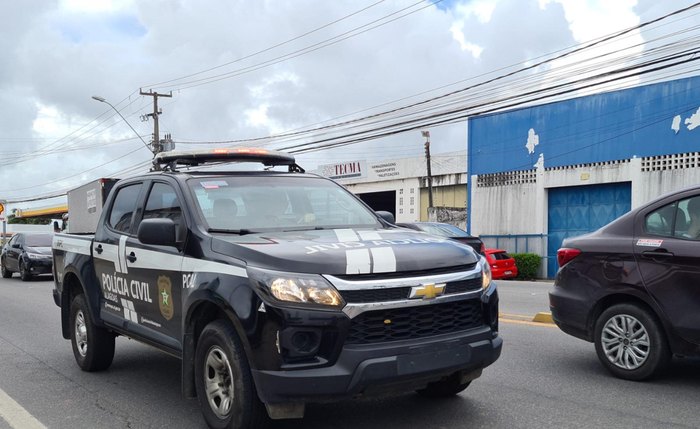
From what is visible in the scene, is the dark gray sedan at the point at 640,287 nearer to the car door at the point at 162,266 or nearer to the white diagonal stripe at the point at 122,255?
the car door at the point at 162,266

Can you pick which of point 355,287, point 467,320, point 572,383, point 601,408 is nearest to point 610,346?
point 572,383

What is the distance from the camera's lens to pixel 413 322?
368cm

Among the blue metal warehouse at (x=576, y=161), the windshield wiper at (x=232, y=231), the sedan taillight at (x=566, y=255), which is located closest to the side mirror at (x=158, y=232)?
the windshield wiper at (x=232, y=231)

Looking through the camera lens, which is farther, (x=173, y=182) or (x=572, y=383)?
(x=572, y=383)

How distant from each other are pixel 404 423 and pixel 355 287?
1352 mm

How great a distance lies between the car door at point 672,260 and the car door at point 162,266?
3766 mm

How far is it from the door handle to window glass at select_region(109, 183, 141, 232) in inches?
174

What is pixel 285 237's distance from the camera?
4.11 metres

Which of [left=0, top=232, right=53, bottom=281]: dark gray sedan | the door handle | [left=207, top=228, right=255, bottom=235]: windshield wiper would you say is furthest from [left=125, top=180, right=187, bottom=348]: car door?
[left=0, top=232, right=53, bottom=281]: dark gray sedan

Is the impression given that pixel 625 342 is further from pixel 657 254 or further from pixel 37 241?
pixel 37 241

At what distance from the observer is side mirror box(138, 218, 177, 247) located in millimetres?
4219

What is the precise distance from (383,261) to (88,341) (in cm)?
374

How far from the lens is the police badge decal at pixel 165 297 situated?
450cm

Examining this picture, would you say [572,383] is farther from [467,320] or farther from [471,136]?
[471,136]
